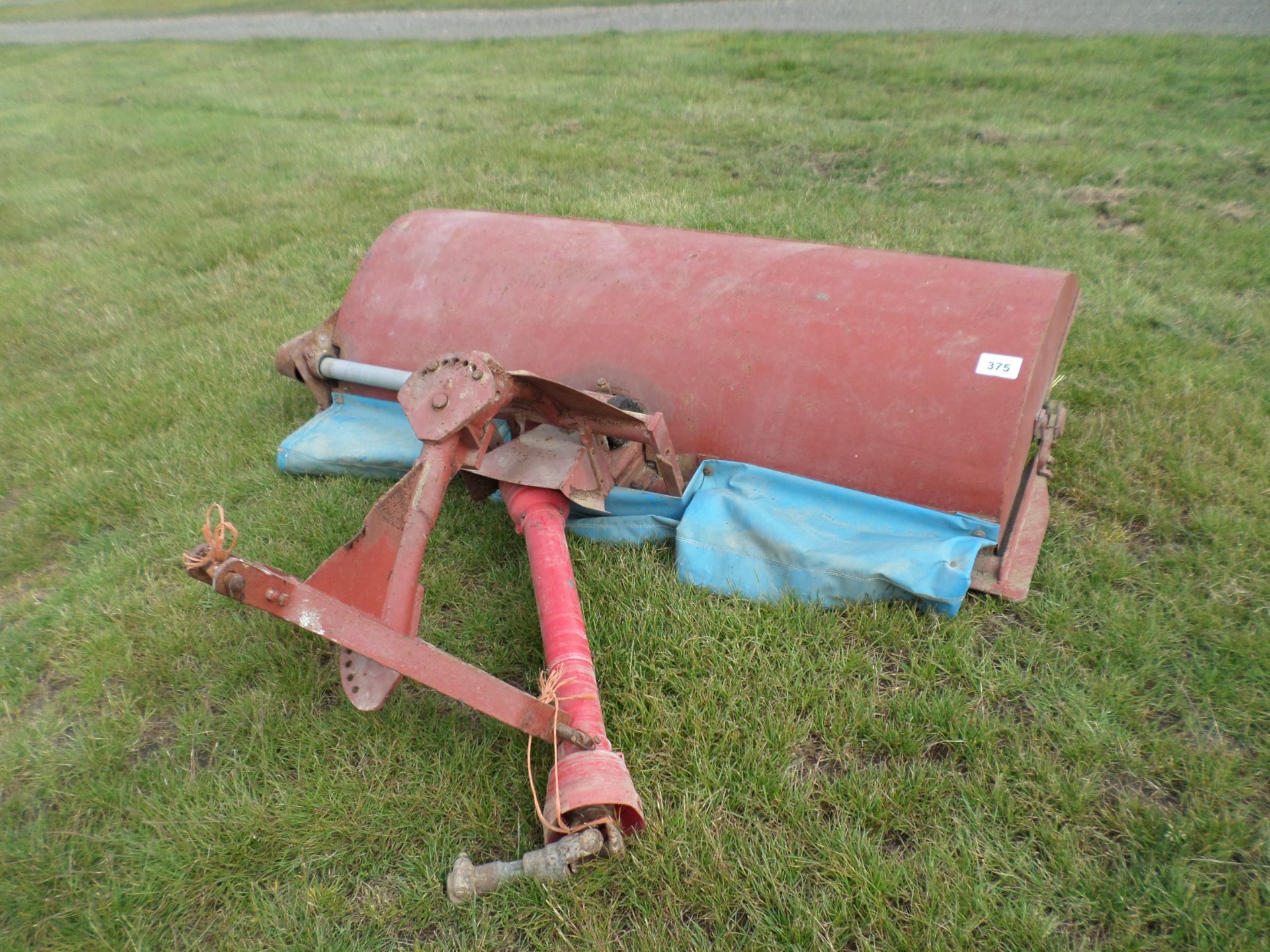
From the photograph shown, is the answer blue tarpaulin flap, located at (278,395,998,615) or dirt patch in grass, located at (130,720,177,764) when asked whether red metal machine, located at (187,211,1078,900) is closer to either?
blue tarpaulin flap, located at (278,395,998,615)

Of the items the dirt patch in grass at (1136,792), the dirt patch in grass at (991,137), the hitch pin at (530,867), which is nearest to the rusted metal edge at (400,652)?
the hitch pin at (530,867)

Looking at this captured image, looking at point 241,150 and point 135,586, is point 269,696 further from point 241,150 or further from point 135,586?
point 241,150

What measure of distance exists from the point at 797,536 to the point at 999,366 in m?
0.74

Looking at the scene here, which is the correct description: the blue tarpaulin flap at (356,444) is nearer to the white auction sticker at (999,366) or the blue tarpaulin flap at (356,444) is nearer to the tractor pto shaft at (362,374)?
the tractor pto shaft at (362,374)

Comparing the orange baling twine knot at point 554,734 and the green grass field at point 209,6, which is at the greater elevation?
the green grass field at point 209,6

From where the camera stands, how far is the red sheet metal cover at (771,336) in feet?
8.00

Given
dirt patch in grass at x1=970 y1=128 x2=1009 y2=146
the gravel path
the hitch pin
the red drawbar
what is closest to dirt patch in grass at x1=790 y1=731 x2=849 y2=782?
the red drawbar

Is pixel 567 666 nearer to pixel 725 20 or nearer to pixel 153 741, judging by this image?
pixel 153 741

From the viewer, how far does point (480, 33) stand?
12000 millimetres

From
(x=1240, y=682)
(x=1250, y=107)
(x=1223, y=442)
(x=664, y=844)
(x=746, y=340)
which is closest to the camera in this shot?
(x=664, y=844)

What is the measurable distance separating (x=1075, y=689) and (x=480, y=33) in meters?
12.3

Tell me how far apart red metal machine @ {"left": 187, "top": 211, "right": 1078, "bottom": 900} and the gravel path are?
26.8 ft

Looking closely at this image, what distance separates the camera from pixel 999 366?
2.40 meters

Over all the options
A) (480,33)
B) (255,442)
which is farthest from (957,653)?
(480,33)
